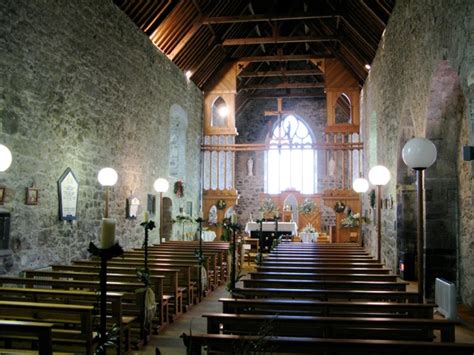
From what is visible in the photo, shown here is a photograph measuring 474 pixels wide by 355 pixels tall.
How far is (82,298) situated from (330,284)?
2.66 m

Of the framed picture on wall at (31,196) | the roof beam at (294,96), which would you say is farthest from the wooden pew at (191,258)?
the roof beam at (294,96)

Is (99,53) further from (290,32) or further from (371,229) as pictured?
(290,32)

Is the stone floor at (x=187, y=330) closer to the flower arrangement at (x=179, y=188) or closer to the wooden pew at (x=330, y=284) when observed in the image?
the wooden pew at (x=330, y=284)

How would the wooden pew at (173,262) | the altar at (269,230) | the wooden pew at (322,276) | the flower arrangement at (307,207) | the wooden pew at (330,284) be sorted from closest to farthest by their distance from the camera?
the wooden pew at (330,284) < the wooden pew at (322,276) < the wooden pew at (173,262) < the altar at (269,230) < the flower arrangement at (307,207)

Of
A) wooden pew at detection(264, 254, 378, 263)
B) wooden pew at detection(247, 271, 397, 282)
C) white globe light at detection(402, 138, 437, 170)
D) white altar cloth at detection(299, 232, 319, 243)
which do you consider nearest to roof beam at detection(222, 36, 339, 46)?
white altar cloth at detection(299, 232, 319, 243)

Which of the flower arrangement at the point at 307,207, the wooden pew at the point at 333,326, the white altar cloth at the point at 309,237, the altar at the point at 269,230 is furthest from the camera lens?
the flower arrangement at the point at 307,207

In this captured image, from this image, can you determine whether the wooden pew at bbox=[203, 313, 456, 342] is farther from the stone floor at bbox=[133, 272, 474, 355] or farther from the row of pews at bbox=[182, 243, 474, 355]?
the stone floor at bbox=[133, 272, 474, 355]

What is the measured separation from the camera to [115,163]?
9.69m

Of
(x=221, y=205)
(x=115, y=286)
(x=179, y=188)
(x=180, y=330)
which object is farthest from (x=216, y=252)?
(x=221, y=205)

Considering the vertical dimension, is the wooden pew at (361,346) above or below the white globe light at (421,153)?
below

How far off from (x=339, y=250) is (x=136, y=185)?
4.90 meters

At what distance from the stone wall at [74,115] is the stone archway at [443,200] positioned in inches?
232

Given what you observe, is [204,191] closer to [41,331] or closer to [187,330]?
[187,330]

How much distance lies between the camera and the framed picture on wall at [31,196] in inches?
263
